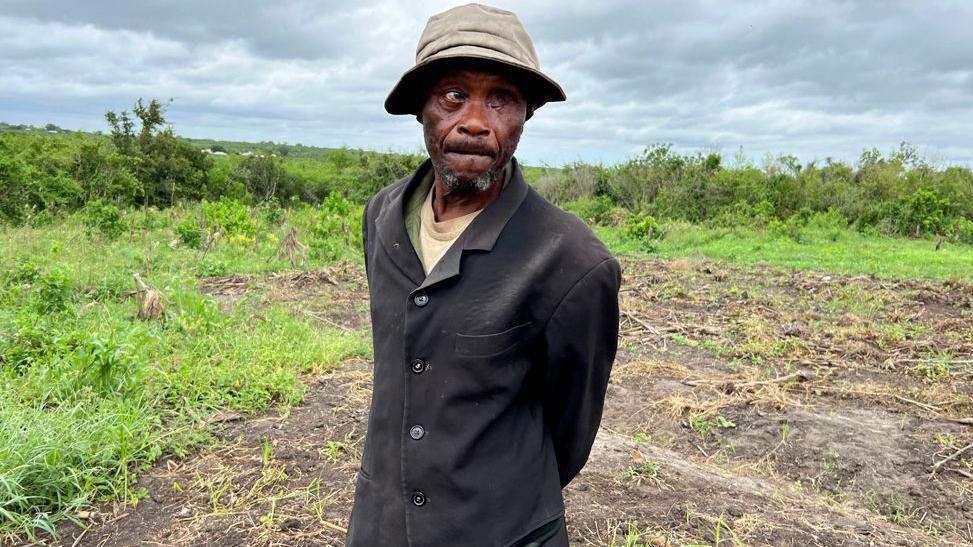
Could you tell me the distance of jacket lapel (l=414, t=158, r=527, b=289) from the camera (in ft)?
4.22

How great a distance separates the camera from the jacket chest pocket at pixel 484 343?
1.27 metres

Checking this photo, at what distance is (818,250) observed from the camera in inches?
529

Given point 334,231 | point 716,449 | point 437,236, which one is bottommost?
point 716,449

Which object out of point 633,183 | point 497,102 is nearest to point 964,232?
point 633,183

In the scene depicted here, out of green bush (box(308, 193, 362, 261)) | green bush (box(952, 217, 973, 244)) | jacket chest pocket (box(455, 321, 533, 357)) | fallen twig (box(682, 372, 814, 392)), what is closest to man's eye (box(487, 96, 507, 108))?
jacket chest pocket (box(455, 321, 533, 357))

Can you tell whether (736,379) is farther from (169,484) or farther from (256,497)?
(169,484)

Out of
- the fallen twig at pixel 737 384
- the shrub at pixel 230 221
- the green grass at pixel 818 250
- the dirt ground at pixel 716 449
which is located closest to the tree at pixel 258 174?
the green grass at pixel 818 250

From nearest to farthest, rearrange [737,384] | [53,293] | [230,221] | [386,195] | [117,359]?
1. [386,195]
2. [117,359]
3. [737,384]
4. [53,293]
5. [230,221]

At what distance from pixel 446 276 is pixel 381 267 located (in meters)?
0.25

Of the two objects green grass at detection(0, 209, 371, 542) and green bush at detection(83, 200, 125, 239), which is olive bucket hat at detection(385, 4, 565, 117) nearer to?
green grass at detection(0, 209, 371, 542)

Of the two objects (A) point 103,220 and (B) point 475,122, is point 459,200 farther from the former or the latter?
(A) point 103,220

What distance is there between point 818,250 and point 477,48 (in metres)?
14.0

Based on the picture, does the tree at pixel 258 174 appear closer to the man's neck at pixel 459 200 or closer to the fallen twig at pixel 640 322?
the fallen twig at pixel 640 322

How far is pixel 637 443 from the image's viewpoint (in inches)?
153
